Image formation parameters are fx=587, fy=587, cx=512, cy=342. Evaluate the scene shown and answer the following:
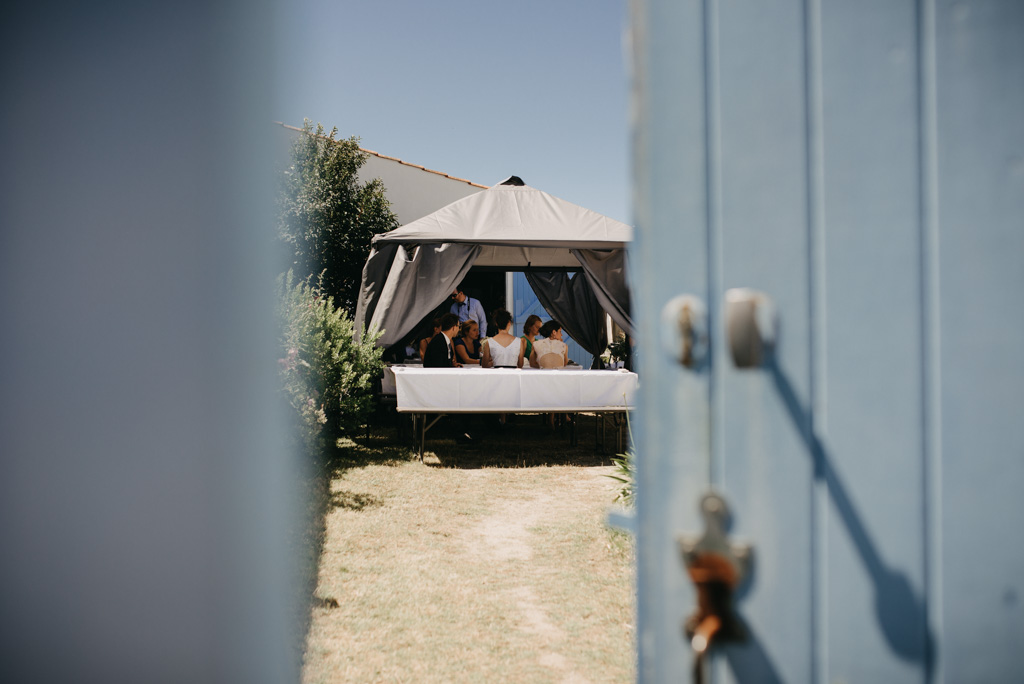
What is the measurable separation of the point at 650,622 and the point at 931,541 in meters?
0.40

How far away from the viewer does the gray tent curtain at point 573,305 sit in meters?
9.41

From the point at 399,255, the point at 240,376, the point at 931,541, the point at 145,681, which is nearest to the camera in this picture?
the point at 931,541

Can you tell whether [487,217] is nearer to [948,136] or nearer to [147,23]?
[147,23]

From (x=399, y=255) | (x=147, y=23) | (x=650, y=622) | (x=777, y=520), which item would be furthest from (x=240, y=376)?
(x=399, y=255)

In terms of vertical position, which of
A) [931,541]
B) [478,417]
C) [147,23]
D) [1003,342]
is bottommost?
[478,417]

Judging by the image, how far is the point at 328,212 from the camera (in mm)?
10688

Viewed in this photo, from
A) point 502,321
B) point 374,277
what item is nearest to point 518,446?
point 502,321

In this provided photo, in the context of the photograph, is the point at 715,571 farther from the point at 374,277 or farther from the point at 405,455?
the point at 374,277

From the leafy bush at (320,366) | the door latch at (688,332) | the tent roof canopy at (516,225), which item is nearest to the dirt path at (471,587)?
the leafy bush at (320,366)

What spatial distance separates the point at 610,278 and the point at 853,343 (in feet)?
22.3

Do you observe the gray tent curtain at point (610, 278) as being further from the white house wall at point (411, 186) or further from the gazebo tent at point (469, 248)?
the white house wall at point (411, 186)

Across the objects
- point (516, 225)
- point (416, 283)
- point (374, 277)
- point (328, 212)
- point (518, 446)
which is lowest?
point (518, 446)

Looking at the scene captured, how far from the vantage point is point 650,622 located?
0.87m

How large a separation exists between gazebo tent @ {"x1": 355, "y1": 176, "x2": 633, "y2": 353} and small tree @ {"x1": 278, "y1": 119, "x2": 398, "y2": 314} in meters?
3.29
